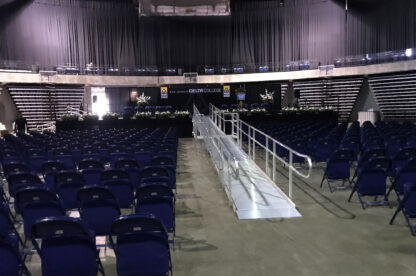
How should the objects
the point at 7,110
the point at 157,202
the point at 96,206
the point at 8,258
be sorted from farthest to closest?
the point at 7,110, the point at 157,202, the point at 96,206, the point at 8,258

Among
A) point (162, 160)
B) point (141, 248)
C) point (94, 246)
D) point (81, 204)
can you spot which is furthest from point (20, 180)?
point (141, 248)

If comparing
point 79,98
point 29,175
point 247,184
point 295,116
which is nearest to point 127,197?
point 29,175

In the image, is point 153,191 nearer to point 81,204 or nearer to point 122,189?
point 81,204

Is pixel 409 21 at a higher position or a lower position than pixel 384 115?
higher

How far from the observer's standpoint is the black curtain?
81.5 ft

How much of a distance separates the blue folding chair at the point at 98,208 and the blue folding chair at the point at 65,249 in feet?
3.29

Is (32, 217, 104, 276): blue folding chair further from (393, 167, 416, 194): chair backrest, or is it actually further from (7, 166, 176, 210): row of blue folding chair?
(393, 167, 416, 194): chair backrest

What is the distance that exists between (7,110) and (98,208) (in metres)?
21.7

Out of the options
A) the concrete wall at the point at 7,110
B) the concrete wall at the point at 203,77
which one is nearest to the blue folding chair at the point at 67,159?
the concrete wall at the point at 203,77

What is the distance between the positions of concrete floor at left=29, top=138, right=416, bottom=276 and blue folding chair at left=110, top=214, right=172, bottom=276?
2.22 ft

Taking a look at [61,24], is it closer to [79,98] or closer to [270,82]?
[79,98]

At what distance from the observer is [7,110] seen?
2269 cm

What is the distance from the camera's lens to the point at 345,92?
2481 cm

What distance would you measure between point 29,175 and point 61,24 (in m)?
25.6
